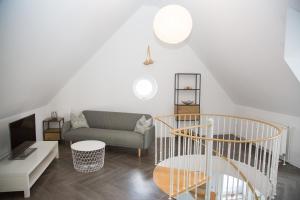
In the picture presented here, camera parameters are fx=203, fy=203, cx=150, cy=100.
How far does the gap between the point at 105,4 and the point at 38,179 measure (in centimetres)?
301

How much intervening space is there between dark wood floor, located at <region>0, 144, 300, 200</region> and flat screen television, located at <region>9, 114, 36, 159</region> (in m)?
0.51

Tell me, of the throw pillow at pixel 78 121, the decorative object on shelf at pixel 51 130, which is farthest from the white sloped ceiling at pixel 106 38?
the throw pillow at pixel 78 121

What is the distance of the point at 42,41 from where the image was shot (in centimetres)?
265

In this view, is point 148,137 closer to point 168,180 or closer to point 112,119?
point 168,180

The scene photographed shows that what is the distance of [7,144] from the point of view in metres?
3.59

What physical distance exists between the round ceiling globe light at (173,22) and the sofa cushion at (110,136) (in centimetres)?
264

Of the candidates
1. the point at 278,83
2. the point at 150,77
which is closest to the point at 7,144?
the point at 150,77

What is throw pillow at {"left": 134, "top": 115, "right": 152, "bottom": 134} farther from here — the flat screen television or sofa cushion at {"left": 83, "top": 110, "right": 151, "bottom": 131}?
the flat screen television

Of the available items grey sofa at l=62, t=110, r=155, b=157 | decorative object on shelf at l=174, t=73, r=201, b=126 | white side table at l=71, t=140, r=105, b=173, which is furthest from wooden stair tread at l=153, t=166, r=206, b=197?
decorative object on shelf at l=174, t=73, r=201, b=126

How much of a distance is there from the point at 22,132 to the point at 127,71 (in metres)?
2.72

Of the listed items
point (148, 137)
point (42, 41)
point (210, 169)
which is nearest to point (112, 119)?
point (148, 137)

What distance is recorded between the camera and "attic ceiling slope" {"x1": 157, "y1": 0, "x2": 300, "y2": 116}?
2.80m

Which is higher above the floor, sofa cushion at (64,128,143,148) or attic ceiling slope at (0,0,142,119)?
attic ceiling slope at (0,0,142,119)

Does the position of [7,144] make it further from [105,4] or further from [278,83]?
[278,83]
